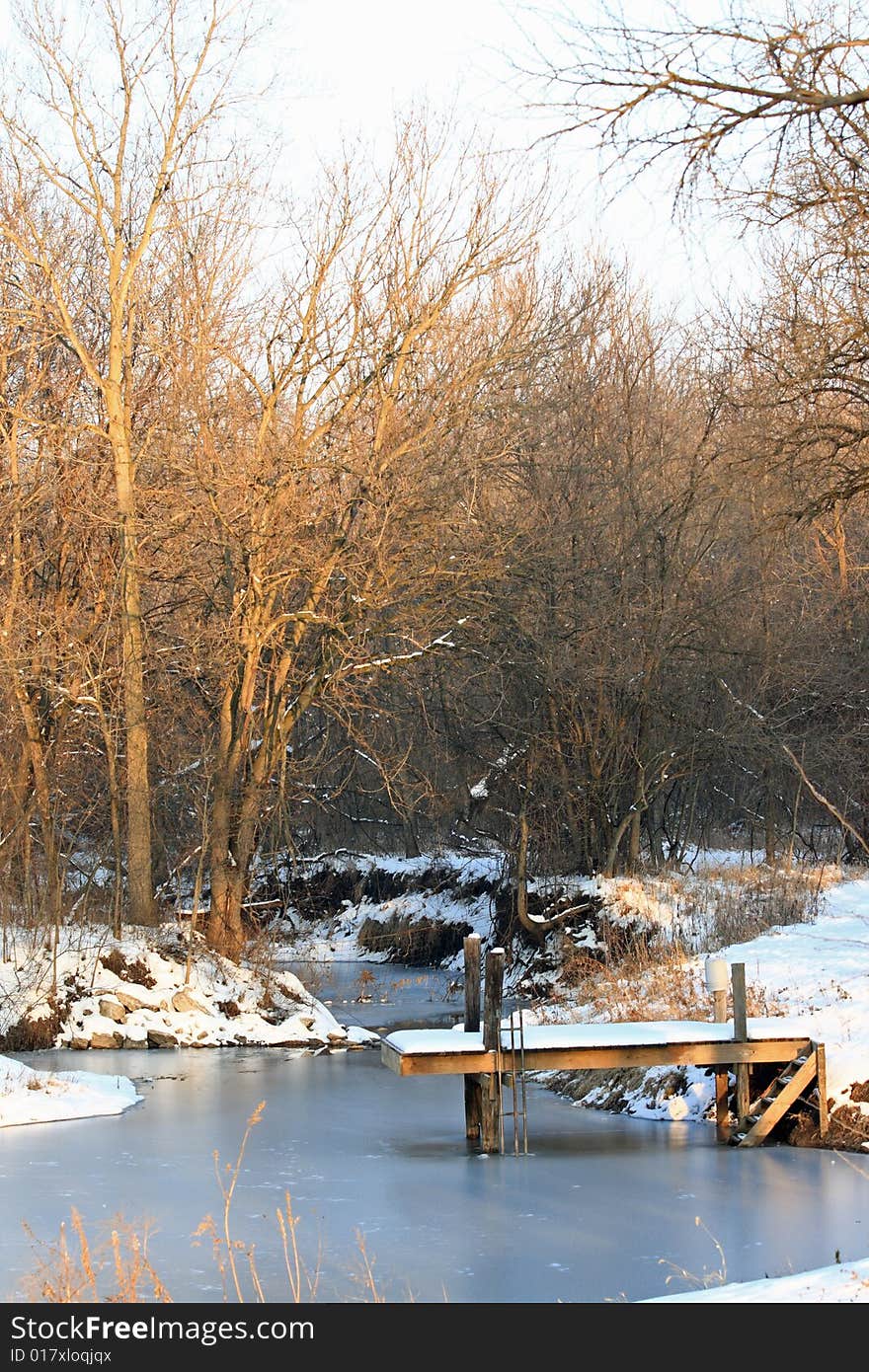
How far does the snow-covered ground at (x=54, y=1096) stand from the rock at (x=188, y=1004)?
361 cm

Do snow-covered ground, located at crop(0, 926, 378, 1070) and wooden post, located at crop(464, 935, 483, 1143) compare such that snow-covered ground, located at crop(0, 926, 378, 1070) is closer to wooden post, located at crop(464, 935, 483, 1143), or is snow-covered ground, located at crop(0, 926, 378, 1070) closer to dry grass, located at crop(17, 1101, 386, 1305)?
wooden post, located at crop(464, 935, 483, 1143)

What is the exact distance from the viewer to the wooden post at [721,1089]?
41.8 feet

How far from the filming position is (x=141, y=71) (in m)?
21.0

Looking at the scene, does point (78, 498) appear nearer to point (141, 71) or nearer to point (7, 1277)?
point (141, 71)

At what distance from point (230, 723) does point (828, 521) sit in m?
10.2

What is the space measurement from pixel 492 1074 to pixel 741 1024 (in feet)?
6.75

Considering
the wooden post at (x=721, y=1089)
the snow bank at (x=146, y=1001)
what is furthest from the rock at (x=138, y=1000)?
the wooden post at (x=721, y=1089)

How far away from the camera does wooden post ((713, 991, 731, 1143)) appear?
1274 centimetres

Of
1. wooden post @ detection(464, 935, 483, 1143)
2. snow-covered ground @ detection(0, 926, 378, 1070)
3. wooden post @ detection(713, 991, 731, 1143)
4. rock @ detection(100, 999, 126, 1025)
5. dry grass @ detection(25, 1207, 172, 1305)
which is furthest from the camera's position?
rock @ detection(100, 999, 126, 1025)

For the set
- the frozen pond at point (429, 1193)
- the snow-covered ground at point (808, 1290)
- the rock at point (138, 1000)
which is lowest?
the frozen pond at point (429, 1193)

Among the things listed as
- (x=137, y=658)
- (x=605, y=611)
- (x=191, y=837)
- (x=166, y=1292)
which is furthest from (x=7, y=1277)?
(x=605, y=611)

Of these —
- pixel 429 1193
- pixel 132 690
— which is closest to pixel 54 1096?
pixel 429 1193

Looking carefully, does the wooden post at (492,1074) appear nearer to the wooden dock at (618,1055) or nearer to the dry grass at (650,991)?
the wooden dock at (618,1055)

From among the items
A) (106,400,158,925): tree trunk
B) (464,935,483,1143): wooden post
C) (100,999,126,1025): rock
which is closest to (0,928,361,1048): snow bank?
(100,999,126,1025): rock
